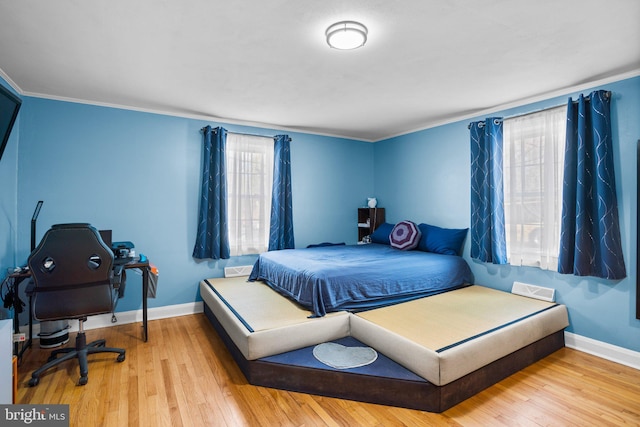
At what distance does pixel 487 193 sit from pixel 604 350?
1.79 metres

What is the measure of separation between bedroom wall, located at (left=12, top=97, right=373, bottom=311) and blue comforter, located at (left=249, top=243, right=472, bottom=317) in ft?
3.45

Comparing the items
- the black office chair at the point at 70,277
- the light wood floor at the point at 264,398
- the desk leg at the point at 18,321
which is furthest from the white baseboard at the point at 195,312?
the black office chair at the point at 70,277

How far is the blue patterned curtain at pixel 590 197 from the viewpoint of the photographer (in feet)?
9.01

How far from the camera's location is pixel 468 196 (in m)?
4.02

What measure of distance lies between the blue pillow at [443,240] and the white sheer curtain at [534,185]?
58 cm

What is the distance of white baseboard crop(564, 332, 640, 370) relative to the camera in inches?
105

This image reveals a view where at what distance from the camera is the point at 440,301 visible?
3176mm

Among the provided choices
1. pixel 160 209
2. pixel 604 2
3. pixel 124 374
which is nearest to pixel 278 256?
pixel 160 209

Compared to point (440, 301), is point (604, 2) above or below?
above

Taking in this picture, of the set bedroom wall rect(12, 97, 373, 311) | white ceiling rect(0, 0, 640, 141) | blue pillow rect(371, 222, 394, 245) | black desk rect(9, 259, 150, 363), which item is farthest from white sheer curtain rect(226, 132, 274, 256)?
blue pillow rect(371, 222, 394, 245)

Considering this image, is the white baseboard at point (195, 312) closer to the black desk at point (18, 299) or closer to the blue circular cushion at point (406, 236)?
the black desk at point (18, 299)

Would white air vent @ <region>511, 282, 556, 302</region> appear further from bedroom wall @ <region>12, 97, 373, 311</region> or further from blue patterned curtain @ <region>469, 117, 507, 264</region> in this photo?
bedroom wall @ <region>12, 97, 373, 311</region>

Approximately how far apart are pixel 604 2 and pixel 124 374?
4075 millimetres

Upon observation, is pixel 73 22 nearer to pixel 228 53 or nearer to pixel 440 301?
pixel 228 53
